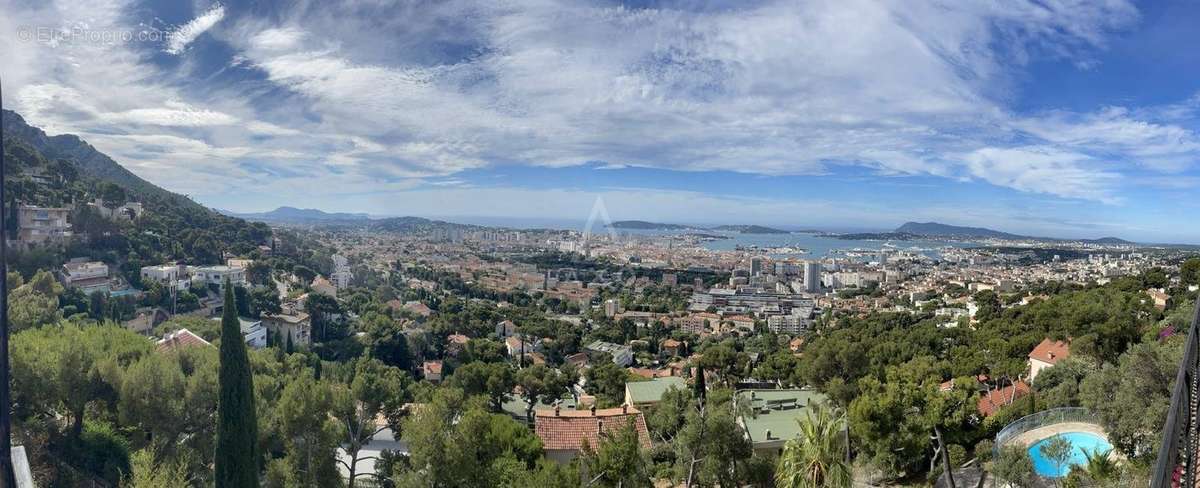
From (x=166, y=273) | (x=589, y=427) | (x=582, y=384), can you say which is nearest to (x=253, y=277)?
(x=166, y=273)

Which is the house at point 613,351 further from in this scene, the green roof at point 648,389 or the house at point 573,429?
the house at point 573,429

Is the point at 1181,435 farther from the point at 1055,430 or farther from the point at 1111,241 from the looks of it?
the point at 1111,241

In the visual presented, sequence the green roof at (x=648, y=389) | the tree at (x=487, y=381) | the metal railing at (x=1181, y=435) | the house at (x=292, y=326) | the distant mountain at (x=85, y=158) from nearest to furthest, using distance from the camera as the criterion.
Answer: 1. the metal railing at (x=1181, y=435)
2. the green roof at (x=648, y=389)
3. the tree at (x=487, y=381)
4. the house at (x=292, y=326)
5. the distant mountain at (x=85, y=158)

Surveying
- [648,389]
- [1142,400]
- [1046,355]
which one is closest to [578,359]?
[648,389]

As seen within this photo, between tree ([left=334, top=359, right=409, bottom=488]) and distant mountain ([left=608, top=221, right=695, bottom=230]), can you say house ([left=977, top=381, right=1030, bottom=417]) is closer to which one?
tree ([left=334, top=359, right=409, bottom=488])

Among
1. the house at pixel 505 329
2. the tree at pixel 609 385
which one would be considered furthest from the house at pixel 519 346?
the tree at pixel 609 385

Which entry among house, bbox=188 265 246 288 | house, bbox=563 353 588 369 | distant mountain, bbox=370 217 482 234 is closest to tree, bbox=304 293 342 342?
house, bbox=188 265 246 288
